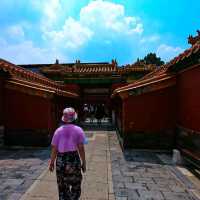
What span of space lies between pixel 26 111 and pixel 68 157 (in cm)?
638

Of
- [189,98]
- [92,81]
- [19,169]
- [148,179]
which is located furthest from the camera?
[92,81]

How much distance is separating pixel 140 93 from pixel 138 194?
15.5 ft

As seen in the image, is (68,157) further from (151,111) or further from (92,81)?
(92,81)

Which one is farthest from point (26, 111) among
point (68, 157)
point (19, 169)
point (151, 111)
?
point (68, 157)

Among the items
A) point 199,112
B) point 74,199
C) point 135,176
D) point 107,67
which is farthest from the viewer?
point 107,67

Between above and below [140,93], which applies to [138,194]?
below

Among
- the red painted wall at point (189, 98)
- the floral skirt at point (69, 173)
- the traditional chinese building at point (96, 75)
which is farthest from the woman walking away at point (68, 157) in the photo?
the traditional chinese building at point (96, 75)

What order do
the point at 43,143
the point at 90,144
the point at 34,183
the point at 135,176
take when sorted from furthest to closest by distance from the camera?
the point at 90,144, the point at 43,143, the point at 135,176, the point at 34,183

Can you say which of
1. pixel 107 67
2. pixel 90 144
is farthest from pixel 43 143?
pixel 107 67

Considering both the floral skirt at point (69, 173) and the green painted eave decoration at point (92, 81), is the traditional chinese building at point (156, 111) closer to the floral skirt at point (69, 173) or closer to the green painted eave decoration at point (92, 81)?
the floral skirt at point (69, 173)

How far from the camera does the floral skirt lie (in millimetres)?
4137

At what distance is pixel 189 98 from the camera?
7.80m

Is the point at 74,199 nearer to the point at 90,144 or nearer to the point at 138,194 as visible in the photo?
the point at 138,194

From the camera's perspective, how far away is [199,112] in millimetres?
6883
